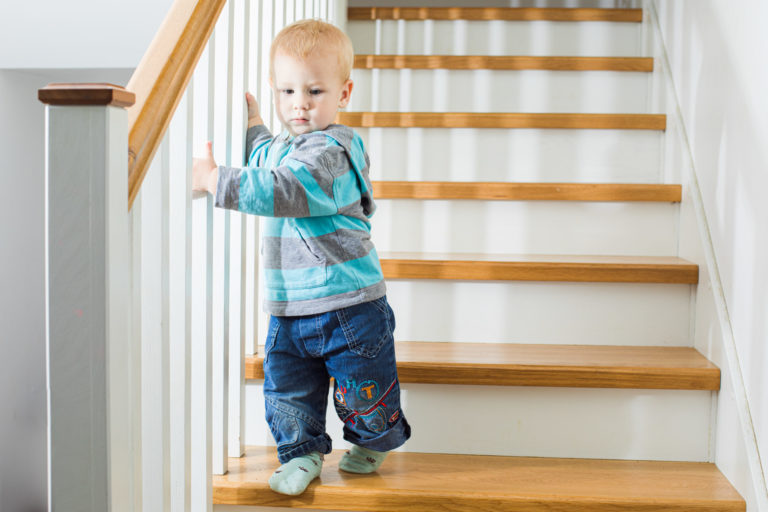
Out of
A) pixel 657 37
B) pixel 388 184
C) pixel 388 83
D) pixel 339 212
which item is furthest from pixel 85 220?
pixel 657 37

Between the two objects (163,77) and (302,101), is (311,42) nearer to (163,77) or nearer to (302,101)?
(302,101)

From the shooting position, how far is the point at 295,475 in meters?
1.28

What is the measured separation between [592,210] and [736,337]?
21.5 inches

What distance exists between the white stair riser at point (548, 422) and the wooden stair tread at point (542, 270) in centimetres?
27

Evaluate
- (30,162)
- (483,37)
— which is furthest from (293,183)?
(30,162)

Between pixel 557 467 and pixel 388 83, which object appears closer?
pixel 557 467

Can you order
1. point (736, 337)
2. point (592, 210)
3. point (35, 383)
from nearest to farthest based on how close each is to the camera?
1. point (736, 337)
2. point (592, 210)
3. point (35, 383)

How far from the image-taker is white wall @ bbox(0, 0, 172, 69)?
3035mm

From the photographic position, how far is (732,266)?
1.45 meters

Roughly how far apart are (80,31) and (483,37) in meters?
1.73

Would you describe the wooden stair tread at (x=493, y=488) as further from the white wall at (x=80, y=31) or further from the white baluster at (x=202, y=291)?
the white wall at (x=80, y=31)

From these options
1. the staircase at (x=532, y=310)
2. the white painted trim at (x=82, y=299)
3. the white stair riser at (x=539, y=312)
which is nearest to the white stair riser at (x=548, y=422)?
the staircase at (x=532, y=310)

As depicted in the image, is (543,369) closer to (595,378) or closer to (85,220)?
(595,378)

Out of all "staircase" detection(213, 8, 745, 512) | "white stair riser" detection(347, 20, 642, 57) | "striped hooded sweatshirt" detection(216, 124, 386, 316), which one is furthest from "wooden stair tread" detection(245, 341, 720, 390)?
"white stair riser" detection(347, 20, 642, 57)
